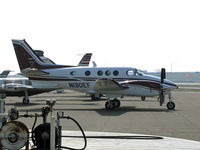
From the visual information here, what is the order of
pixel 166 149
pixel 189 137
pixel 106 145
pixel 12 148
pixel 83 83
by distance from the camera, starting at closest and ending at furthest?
pixel 12 148 → pixel 166 149 → pixel 106 145 → pixel 189 137 → pixel 83 83

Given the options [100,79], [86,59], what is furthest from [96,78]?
[86,59]

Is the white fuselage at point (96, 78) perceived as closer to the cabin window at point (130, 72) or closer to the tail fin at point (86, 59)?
the cabin window at point (130, 72)

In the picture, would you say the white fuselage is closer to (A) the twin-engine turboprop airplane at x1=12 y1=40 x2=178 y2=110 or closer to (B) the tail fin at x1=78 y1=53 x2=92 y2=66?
(A) the twin-engine turboprop airplane at x1=12 y1=40 x2=178 y2=110

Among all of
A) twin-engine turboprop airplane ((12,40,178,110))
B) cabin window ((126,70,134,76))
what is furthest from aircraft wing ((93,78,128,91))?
cabin window ((126,70,134,76))

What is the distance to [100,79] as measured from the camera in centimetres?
1920

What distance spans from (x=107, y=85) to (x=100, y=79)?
99cm

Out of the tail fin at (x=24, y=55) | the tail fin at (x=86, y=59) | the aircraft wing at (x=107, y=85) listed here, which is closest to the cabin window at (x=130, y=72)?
the aircraft wing at (x=107, y=85)

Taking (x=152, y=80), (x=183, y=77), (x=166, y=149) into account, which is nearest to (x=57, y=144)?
(x=166, y=149)

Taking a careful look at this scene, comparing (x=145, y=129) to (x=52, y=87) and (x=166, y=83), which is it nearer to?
(x=166, y=83)

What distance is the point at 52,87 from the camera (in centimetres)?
2341

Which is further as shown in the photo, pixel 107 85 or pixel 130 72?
pixel 130 72

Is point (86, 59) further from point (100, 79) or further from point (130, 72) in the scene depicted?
point (100, 79)

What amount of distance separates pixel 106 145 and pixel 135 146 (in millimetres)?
751

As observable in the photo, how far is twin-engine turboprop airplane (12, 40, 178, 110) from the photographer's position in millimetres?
20516
